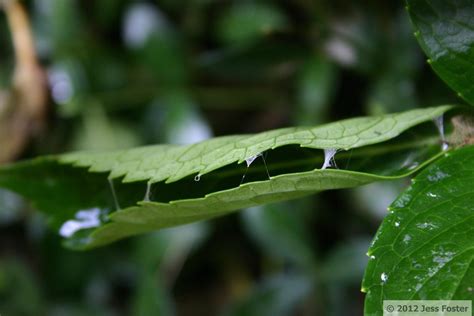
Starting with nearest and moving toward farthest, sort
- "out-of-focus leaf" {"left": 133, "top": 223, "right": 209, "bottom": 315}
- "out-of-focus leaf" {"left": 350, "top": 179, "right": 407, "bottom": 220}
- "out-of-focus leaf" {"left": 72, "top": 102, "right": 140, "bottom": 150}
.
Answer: "out-of-focus leaf" {"left": 350, "top": 179, "right": 407, "bottom": 220} → "out-of-focus leaf" {"left": 133, "top": 223, "right": 209, "bottom": 315} → "out-of-focus leaf" {"left": 72, "top": 102, "right": 140, "bottom": 150}

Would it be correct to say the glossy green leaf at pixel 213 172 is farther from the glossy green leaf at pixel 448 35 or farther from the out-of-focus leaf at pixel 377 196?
the out-of-focus leaf at pixel 377 196

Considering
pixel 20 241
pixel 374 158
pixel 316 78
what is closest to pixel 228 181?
pixel 374 158

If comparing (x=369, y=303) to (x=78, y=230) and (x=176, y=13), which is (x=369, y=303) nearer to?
(x=78, y=230)

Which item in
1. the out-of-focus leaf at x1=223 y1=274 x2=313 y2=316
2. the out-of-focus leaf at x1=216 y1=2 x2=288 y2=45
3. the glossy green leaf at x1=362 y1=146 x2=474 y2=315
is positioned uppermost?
the out-of-focus leaf at x1=216 y1=2 x2=288 y2=45

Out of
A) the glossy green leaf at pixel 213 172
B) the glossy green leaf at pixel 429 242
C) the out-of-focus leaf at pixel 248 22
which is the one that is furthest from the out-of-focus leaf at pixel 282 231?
the glossy green leaf at pixel 429 242

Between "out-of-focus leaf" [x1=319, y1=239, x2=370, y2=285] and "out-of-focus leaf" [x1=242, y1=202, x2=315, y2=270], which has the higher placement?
"out-of-focus leaf" [x1=242, y1=202, x2=315, y2=270]

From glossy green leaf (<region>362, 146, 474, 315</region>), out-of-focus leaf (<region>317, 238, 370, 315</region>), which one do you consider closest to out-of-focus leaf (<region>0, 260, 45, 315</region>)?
out-of-focus leaf (<region>317, 238, 370, 315</region>)

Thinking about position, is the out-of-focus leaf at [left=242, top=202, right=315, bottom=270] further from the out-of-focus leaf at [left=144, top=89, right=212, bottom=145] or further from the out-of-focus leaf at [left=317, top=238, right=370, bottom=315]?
the out-of-focus leaf at [left=144, top=89, right=212, bottom=145]
